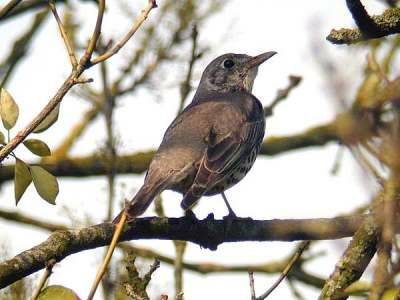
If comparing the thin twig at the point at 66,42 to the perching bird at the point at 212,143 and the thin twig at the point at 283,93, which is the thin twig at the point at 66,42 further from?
the thin twig at the point at 283,93

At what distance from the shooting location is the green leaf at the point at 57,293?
2.85 meters

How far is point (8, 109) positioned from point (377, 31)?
1.61 meters

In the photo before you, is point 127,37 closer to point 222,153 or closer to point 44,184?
point 44,184

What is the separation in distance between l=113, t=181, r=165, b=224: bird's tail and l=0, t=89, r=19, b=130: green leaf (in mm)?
1266

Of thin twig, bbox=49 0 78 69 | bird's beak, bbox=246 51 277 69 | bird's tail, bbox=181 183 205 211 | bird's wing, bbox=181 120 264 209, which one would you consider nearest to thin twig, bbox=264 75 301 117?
bird's wing, bbox=181 120 264 209

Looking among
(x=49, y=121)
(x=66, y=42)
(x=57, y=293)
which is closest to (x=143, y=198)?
(x=66, y=42)

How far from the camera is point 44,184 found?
3363mm

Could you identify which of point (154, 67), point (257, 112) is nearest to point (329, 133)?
point (257, 112)

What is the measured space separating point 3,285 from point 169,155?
2.94 metres

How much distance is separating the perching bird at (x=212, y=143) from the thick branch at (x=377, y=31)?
165cm

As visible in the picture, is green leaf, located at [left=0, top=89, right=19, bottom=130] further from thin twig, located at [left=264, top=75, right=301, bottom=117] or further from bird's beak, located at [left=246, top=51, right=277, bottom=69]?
bird's beak, located at [left=246, top=51, right=277, bottom=69]

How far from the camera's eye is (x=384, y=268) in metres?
2.61

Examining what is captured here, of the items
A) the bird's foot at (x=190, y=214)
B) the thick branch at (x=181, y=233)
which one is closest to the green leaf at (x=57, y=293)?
the thick branch at (x=181, y=233)

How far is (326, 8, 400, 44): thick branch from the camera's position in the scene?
3.75 meters
